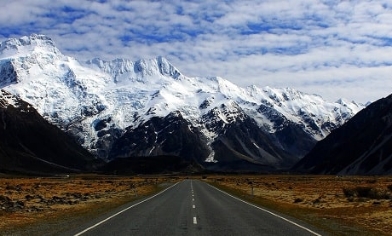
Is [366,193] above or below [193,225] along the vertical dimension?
above

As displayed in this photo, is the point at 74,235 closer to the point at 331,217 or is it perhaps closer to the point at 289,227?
the point at 289,227

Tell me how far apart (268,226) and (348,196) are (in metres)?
30.4

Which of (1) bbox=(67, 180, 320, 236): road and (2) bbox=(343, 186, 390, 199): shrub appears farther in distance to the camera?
(2) bbox=(343, 186, 390, 199): shrub

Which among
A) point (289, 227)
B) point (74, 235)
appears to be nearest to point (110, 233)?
point (74, 235)

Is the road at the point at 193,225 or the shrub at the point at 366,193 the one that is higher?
the shrub at the point at 366,193

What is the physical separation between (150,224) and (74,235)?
17.3 ft

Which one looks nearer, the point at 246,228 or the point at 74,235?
the point at 74,235

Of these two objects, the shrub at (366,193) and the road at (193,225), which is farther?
the shrub at (366,193)

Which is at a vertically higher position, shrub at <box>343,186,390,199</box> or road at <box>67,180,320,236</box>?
shrub at <box>343,186,390,199</box>

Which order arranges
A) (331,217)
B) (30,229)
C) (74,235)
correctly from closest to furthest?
(74,235)
(30,229)
(331,217)

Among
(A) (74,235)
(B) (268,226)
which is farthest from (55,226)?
(B) (268,226)

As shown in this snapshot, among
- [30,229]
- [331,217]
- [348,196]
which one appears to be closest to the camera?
[30,229]

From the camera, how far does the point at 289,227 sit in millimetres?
25109

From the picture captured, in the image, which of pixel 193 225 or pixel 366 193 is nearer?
pixel 193 225
